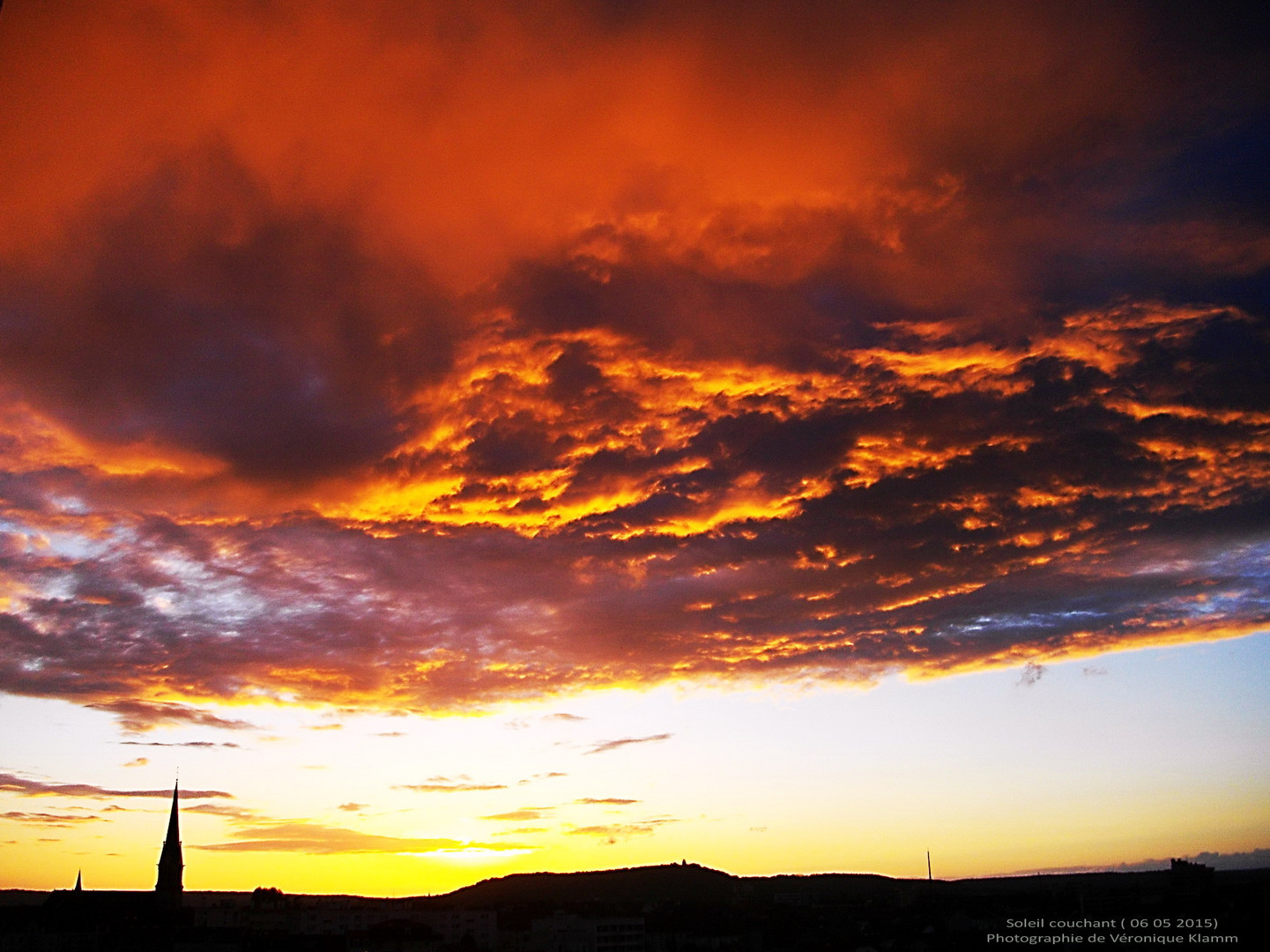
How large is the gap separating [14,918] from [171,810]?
128 ft

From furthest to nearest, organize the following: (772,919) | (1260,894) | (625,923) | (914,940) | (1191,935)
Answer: (772,919) < (625,923) < (914,940) < (1260,894) < (1191,935)

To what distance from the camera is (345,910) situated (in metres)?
160

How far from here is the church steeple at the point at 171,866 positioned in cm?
17112

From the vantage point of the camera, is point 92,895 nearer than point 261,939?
No

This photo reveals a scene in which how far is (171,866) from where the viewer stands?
175500 millimetres

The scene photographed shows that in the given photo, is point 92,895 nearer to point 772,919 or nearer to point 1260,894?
point 772,919

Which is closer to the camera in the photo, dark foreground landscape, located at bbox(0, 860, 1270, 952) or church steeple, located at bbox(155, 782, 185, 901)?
dark foreground landscape, located at bbox(0, 860, 1270, 952)

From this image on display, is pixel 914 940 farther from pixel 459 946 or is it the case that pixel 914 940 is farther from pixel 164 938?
pixel 164 938

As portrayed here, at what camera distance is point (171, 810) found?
185 metres

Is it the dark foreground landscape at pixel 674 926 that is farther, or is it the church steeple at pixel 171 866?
the church steeple at pixel 171 866

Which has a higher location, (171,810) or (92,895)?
(171,810)

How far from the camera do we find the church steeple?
561 ft

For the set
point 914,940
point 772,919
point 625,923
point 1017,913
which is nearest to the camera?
point 914,940

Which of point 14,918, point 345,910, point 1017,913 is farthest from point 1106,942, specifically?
point 14,918
